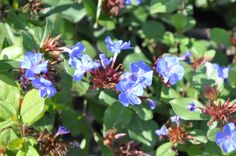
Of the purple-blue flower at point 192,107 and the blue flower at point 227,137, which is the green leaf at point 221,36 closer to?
the purple-blue flower at point 192,107

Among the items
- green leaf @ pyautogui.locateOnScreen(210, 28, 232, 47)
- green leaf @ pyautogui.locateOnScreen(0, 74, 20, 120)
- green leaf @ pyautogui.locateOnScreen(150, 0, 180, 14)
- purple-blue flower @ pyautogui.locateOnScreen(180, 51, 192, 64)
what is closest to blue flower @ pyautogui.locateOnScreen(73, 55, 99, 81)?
green leaf @ pyautogui.locateOnScreen(0, 74, 20, 120)

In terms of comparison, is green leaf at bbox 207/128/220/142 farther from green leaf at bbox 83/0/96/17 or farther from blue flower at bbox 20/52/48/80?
green leaf at bbox 83/0/96/17

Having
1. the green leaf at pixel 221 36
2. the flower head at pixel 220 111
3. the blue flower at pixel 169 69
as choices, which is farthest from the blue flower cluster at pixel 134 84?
the green leaf at pixel 221 36

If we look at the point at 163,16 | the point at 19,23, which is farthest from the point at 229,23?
the point at 19,23

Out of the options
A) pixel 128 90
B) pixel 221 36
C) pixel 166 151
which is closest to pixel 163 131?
pixel 166 151

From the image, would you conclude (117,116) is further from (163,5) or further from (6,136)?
(163,5)
